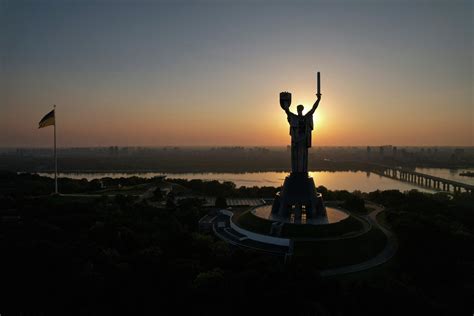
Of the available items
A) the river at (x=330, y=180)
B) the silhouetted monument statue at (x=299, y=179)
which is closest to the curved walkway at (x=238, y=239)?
the silhouetted monument statue at (x=299, y=179)

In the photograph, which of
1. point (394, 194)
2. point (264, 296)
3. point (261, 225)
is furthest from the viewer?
point (394, 194)

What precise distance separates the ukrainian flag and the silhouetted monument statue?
1902 cm

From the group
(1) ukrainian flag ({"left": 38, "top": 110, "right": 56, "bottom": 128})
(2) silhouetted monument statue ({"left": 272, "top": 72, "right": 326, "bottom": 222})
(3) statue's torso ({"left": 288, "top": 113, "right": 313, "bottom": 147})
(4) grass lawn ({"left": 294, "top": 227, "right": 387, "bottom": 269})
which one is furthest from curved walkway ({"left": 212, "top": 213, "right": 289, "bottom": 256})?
(1) ukrainian flag ({"left": 38, "top": 110, "right": 56, "bottom": 128})

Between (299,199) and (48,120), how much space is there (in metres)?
20.9

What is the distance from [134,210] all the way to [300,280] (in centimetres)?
1409

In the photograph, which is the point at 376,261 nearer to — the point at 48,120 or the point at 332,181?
the point at 48,120

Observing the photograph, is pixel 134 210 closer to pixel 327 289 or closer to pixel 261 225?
pixel 261 225

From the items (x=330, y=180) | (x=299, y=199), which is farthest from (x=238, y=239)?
(x=330, y=180)

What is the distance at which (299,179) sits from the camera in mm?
18125

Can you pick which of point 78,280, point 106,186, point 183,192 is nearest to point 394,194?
point 183,192

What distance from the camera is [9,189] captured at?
3384 centimetres

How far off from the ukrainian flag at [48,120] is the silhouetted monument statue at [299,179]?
1902 cm

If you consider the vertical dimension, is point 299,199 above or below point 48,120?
below

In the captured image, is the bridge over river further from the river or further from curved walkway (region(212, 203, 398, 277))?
curved walkway (region(212, 203, 398, 277))
